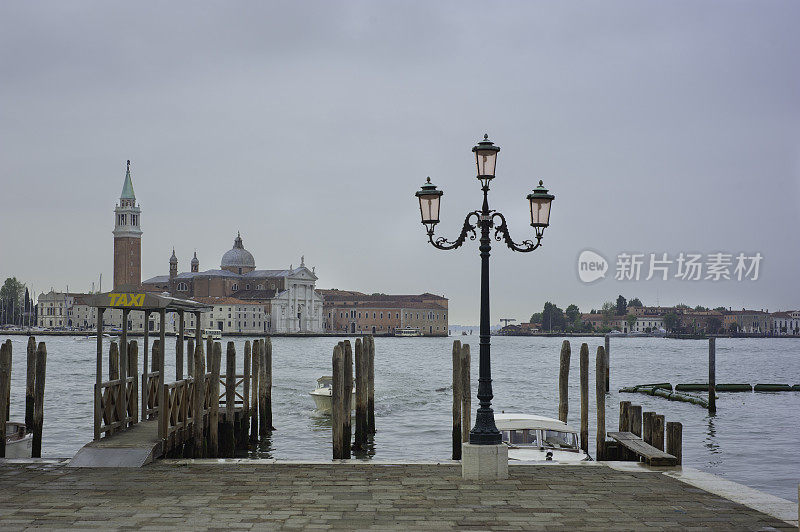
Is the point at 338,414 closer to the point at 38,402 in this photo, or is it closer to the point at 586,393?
the point at 38,402

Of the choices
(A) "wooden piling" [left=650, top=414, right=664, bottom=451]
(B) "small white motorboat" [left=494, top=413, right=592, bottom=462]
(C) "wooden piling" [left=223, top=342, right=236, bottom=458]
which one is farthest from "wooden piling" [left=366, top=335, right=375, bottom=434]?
(A) "wooden piling" [left=650, top=414, right=664, bottom=451]

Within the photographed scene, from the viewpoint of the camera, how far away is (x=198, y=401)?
44.7 ft

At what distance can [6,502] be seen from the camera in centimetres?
881

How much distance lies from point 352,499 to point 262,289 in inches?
5690

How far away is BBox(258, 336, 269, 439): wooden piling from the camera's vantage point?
20828 millimetres

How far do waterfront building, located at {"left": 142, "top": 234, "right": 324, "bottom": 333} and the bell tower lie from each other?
12.0 metres

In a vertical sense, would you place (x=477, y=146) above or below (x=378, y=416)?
above

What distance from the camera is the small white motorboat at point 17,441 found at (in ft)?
48.5

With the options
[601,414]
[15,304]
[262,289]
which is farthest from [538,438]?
[15,304]

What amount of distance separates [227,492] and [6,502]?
215 centimetres

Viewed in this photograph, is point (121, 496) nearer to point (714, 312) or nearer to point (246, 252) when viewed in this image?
point (246, 252)

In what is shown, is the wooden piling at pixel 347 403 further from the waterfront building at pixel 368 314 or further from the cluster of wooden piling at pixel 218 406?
the waterfront building at pixel 368 314

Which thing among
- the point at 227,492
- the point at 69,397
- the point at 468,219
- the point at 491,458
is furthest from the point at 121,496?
the point at 69,397

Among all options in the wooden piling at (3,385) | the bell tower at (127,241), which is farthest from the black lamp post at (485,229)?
the bell tower at (127,241)
